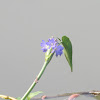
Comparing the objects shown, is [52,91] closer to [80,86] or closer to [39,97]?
[39,97]

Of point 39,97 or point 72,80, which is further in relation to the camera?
→ point 72,80

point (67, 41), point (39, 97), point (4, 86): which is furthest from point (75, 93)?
point (67, 41)

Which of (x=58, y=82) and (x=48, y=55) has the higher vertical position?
(x=48, y=55)

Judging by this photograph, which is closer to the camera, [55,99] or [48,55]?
[48,55]

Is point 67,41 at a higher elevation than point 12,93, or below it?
higher

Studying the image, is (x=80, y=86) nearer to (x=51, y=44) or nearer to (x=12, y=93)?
(x=12, y=93)

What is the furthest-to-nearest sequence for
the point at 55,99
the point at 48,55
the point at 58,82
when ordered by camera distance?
the point at 58,82
the point at 55,99
the point at 48,55

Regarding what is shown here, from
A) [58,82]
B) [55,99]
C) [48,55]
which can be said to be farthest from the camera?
[58,82]

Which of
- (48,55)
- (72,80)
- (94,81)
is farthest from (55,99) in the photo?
(48,55)

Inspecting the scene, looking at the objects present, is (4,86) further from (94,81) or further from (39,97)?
(94,81)
